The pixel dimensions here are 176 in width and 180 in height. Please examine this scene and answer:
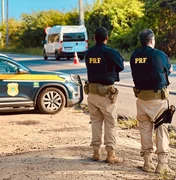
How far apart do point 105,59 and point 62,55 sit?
29.5m

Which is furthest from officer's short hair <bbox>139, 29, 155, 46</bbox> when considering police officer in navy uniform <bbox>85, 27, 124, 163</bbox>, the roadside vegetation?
the roadside vegetation

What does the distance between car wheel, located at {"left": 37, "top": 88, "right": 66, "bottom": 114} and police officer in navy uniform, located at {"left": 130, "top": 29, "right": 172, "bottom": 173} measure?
5627 millimetres

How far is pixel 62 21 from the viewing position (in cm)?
5806

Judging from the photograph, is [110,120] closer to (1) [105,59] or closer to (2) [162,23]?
(1) [105,59]

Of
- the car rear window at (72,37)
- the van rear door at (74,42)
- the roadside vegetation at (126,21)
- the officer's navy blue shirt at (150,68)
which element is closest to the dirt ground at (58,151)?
the officer's navy blue shirt at (150,68)

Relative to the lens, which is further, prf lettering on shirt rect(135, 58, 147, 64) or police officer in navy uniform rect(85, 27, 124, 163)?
police officer in navy uniform rect(85, 27, 124, 163)

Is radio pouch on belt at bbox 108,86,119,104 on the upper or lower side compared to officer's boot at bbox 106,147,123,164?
upper

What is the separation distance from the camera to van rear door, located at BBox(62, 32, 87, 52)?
3506cm

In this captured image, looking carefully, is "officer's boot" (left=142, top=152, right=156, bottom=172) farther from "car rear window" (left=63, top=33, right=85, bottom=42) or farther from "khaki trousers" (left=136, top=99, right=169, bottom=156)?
"car rear window" (left=63, top=33, right=85, bottom=42)

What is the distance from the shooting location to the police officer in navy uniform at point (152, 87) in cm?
614

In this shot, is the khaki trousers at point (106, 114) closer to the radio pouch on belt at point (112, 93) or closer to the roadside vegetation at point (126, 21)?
the radio pouch on belt at point (112, 93)

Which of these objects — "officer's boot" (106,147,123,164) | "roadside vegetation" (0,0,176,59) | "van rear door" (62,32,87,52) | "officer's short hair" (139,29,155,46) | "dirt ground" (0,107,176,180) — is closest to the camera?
"dirt ground" (0,107,176,180)

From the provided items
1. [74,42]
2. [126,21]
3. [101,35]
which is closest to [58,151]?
[101,35]

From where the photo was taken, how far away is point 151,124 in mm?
6348
